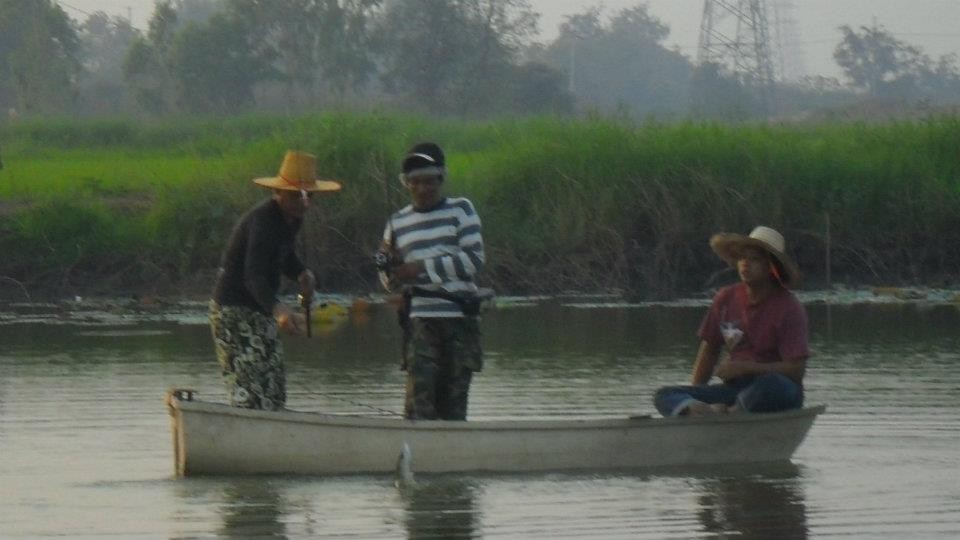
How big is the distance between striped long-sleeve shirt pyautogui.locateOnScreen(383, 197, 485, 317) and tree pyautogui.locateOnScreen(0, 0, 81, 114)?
33946 millimetres

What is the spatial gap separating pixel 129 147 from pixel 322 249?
11402 mm

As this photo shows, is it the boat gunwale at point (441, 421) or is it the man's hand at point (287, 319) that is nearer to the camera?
the man's hand at point (287, 319)

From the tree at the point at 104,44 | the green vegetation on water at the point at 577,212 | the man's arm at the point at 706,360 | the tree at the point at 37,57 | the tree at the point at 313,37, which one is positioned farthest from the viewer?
the tree at the point at 104,44

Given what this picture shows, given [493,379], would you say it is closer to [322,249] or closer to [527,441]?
[527,441]

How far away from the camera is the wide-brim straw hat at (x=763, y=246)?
8578mm

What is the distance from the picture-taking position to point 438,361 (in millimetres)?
8789

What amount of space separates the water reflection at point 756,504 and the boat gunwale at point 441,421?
28 centimetres

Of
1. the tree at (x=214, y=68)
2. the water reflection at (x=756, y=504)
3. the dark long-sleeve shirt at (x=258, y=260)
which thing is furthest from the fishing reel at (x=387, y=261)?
the tree at (x=214, y=68)

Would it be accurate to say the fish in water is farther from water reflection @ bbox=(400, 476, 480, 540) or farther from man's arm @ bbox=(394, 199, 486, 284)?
man's arm @ bbox=(394, 199, 486, 284)

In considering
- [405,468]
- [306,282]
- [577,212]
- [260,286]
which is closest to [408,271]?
[306,282]

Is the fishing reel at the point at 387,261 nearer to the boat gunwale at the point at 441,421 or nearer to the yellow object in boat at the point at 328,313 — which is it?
the boat gunwale at the point at 441,421

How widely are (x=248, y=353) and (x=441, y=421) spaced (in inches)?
37.3

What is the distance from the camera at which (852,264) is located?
862 inches

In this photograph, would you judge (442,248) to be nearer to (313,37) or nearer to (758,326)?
(758,326)
